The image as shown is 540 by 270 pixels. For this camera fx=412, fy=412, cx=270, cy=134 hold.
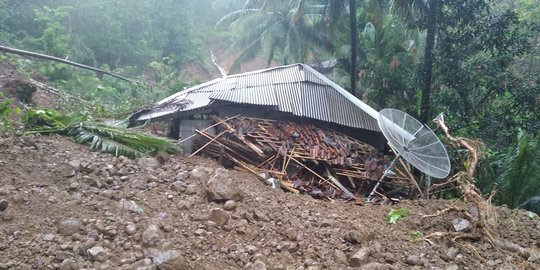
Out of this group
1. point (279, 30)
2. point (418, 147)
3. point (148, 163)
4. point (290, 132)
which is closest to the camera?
point (148, 163)

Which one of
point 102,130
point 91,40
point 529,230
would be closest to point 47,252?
point 102,130

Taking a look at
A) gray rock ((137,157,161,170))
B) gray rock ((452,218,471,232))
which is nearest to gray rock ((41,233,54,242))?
gray rock ((137,157,161,170))

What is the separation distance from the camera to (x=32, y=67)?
1537 cm

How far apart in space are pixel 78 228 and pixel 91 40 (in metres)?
22.1

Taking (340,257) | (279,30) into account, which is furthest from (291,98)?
(279,30)

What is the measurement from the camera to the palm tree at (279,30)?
61.2 feet

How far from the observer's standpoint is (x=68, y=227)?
380 cm

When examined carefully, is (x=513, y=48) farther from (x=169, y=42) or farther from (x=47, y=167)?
(x=169, y=42)

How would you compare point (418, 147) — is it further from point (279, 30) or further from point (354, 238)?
point (279, 30)

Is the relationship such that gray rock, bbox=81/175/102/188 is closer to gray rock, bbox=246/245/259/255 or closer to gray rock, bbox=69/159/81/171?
gray rock, bbox=69/159/81/171

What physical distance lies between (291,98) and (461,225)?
5040mm

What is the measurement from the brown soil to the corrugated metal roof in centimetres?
323

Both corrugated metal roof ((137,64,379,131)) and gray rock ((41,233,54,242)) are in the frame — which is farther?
corrugated metal roof ((137,64,379,131))

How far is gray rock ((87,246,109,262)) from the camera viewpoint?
351 centimetres
